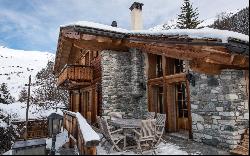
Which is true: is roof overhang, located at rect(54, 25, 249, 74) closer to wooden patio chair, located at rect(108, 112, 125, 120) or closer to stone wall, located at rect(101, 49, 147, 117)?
stone wall, located at rect(101, 49, 147, 117)

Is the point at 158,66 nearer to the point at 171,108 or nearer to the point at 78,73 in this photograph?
the point at 171,108

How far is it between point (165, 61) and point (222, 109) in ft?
11.2

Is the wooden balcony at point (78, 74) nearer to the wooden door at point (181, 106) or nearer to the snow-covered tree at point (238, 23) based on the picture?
the wooden door at point (181, 106)

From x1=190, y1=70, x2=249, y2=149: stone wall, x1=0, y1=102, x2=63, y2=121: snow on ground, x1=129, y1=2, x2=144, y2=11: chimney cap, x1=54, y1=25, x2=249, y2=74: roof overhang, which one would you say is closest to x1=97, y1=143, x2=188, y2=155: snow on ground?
x1=190, y1=70, x2=249, y2=149: stone wall

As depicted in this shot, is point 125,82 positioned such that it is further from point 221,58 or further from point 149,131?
point 221,58

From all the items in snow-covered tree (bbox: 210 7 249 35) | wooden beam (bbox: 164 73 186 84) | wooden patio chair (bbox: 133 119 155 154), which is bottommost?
wooden patio chair (bbox: 133 119 155 154)

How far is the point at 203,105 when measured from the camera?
7.57 metres

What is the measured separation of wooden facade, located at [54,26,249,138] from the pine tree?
13402 millimetres

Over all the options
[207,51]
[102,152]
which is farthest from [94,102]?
[207,51]

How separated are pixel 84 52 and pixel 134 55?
5548mm

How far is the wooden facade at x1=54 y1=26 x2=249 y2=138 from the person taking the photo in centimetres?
639

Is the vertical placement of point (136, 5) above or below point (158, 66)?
above

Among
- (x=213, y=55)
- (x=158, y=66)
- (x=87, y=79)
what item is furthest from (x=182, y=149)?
(x=87, y=79)

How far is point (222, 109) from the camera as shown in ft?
22.8
